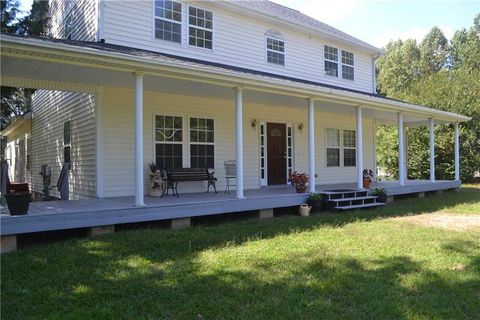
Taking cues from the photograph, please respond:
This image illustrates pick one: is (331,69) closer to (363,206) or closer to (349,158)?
(349,158)

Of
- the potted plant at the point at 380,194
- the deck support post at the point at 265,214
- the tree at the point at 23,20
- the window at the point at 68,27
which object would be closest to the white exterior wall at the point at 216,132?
the deck support post at the point at 265,214

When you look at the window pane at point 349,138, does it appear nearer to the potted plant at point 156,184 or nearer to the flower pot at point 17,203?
the potted plant at point 156,184

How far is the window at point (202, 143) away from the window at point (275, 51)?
3.24 meters

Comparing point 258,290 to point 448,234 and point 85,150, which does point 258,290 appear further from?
point 85,150

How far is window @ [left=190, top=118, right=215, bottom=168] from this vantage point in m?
10.7

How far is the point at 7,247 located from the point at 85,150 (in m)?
4.35

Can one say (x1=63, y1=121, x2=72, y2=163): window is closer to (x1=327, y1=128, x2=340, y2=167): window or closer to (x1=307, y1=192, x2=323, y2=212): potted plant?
(x1=307, y1=192, x2=323, y2=212): potted plant

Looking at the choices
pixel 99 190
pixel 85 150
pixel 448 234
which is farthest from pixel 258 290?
pixel 85 150

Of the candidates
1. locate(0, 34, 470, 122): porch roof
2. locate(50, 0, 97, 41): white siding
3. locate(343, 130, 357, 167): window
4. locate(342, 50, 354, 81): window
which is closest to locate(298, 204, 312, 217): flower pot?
locate(0, 34, 470, 122): porch roof

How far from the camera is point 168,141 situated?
1027 cm

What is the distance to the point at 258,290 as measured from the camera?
14.9ft

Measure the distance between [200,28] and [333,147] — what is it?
6.36m

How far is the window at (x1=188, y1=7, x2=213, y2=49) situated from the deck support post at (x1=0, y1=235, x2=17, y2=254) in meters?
6.71

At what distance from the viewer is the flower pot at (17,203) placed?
6.08 metres
